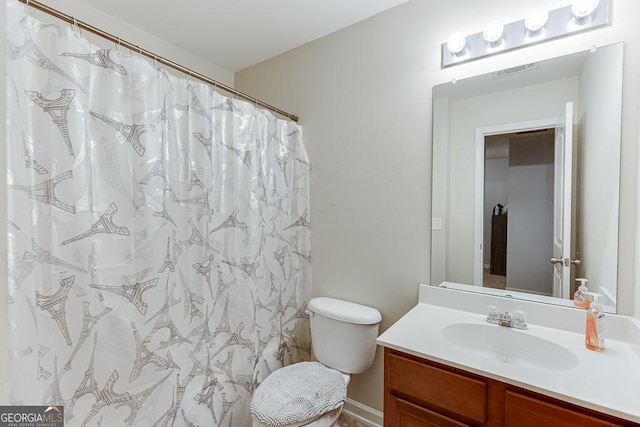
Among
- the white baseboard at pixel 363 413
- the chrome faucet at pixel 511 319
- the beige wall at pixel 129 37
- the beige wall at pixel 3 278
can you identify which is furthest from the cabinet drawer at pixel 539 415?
the beige wall at pixel 129 37

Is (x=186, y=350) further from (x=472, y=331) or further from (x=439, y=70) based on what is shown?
(x=439, y=70)

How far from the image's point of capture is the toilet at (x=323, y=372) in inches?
52.5

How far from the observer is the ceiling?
1653 mm

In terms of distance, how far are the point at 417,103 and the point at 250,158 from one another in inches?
39.1

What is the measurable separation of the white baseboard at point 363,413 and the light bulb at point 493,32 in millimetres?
2124

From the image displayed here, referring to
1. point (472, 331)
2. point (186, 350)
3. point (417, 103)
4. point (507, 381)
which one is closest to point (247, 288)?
point (186, 350)

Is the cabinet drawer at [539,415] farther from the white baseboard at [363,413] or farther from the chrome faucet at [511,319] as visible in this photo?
the white baseboard at [363,413]

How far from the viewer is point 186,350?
4.75 ft

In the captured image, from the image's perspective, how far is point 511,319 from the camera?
Answer: 1.30 meters

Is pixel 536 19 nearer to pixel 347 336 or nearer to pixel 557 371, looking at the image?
pixel 557 371
